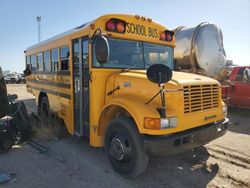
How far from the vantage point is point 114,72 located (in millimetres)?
4262

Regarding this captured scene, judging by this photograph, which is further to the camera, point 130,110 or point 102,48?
point 102,48

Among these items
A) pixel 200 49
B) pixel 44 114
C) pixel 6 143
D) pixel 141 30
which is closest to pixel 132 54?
pixel 141 30

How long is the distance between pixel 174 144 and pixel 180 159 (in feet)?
4.20

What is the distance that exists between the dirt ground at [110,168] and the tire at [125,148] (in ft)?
0.62

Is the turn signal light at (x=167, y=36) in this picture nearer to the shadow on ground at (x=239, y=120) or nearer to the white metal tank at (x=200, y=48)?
the shadow on ground at (x=239, y=120)

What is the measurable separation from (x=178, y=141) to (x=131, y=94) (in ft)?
3.25

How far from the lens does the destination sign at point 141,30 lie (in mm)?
4391

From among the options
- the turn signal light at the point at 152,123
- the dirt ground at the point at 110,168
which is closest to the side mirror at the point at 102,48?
the turn signal light at the point at 152,123

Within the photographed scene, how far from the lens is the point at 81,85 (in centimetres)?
456

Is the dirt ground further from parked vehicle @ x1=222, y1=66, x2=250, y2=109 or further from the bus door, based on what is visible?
parked vehicle @ x1=222, y1=66, x2=250, y2=109

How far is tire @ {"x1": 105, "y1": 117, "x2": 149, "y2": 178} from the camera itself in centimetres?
346

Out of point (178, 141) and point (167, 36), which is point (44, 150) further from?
point (167, 36)

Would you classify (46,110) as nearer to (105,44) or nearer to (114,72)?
(114,72)

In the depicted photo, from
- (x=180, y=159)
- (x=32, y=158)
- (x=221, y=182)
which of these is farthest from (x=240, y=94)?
(x=32, y=158)
